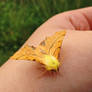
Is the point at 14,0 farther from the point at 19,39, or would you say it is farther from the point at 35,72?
the point at 35,72

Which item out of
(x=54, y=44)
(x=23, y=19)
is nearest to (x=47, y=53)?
(x=54, y=44)

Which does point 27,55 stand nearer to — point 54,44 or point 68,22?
point 54,44

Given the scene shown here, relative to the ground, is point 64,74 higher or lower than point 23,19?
higher

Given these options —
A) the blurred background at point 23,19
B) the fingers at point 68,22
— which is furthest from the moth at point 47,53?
the blurred background at point 23,19

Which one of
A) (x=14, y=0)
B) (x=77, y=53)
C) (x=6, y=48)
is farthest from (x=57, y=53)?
(x=14, y=0)

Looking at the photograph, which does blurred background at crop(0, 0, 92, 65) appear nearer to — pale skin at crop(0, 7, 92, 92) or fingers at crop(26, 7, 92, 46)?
fingers at crop(26, 7, 92, 46)

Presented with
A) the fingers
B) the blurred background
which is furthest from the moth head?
the blurred background
